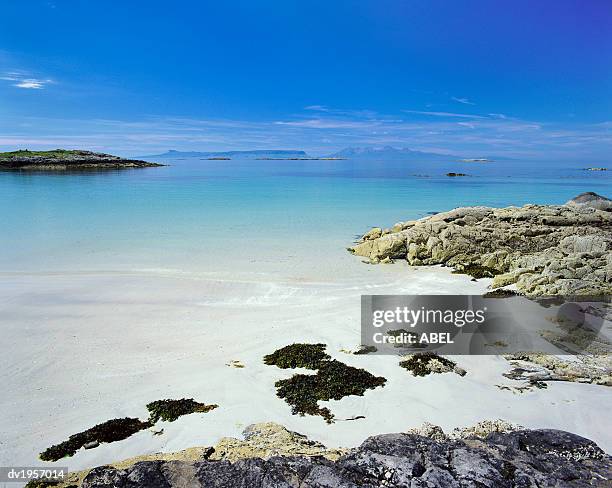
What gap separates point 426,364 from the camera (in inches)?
333

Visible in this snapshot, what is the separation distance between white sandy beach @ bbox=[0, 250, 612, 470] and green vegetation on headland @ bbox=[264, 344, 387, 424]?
7.6 inches

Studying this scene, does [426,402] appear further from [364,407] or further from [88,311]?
[88,311]

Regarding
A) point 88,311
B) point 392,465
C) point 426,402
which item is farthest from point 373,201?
point 392,465

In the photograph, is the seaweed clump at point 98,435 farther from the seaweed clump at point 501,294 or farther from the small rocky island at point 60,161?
the small rocky island at point 60,161

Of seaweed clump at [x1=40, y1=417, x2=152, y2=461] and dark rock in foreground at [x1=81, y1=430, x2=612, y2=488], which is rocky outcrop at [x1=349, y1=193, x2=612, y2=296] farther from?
seaweed clump at [x1=40, y1=417, x2=152, y2=461]

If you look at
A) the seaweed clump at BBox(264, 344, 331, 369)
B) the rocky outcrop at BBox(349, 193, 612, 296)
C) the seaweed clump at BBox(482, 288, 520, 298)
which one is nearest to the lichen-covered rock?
the seaweed clump at BBox(264, 344, 331, 369)

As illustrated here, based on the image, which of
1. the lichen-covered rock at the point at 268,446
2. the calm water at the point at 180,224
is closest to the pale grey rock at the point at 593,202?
the calm water at the point at 180,224

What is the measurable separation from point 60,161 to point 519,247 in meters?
114

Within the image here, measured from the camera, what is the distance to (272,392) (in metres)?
7.55

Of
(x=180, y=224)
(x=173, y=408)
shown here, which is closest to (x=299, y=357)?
(x=173, y=408)

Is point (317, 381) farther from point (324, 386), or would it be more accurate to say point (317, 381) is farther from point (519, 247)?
point (519, 247)

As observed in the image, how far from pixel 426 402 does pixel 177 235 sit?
19866 mm

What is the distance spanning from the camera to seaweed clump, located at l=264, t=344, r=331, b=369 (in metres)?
8.64

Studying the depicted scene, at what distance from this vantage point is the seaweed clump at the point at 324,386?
7.03 m
